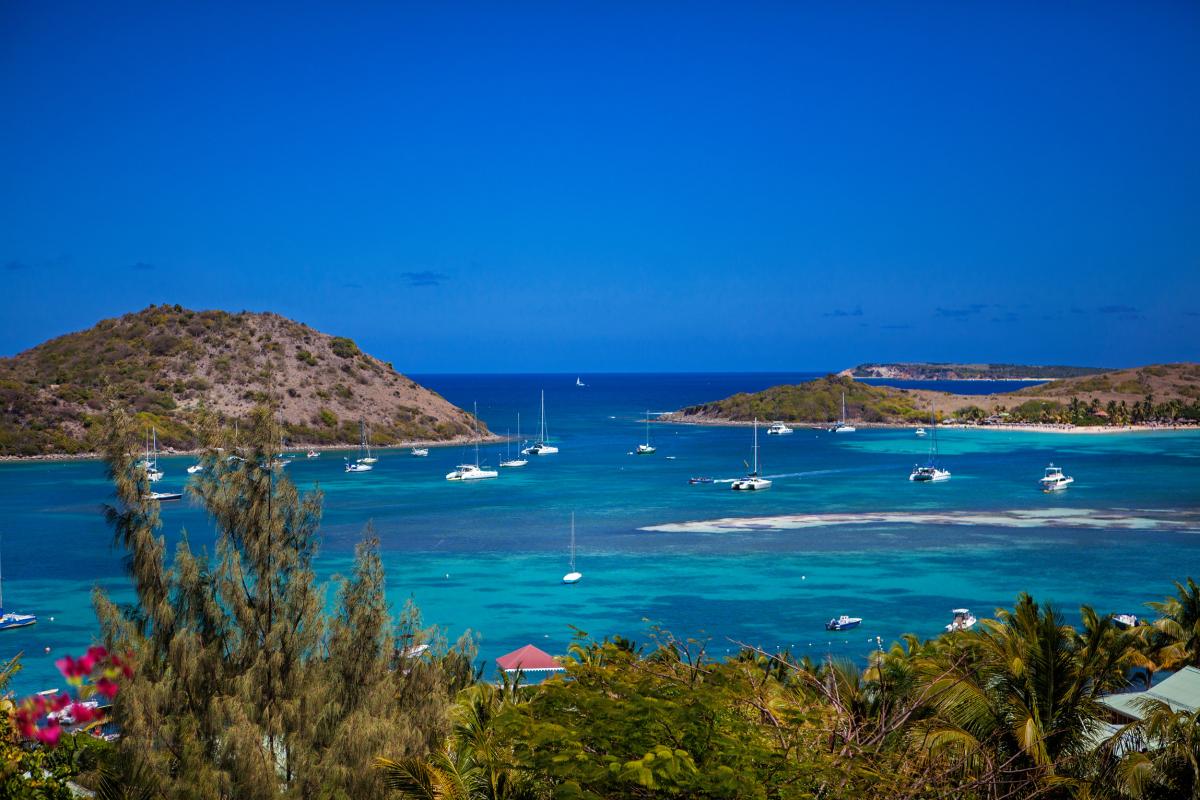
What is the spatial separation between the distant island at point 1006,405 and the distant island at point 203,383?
4705 centimetres

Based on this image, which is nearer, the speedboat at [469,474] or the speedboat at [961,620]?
the speedboat at [961,620]

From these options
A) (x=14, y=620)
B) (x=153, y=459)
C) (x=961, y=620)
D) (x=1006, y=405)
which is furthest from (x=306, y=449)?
(x=1006, y=405)

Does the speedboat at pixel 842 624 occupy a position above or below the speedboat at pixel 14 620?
below

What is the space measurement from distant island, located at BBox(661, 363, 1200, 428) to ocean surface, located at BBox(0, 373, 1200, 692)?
41563mm

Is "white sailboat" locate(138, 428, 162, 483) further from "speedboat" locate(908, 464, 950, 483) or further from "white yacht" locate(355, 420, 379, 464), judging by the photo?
"speedboat" locate(908, 464, 950, 483)

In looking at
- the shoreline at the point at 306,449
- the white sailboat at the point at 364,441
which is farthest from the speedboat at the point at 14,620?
the white sailboat at the point at 364,441

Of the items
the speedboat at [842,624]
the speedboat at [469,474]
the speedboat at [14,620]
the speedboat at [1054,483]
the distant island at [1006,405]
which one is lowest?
the speedboat at [842,624]

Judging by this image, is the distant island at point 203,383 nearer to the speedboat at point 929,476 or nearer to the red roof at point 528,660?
the speedboat at point 929,476

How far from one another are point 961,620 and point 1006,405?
12591 cm

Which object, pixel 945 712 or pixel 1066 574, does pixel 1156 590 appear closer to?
pixel 1066 574

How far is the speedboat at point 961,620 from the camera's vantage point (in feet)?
108

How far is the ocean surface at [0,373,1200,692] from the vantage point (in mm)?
38531

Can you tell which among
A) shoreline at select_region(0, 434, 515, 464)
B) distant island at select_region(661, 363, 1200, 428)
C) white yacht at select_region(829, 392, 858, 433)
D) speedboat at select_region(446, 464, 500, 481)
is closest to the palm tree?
speedboat at select_region(446, 464, 500, 481)

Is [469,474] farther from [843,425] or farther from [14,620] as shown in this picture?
[843,425]
